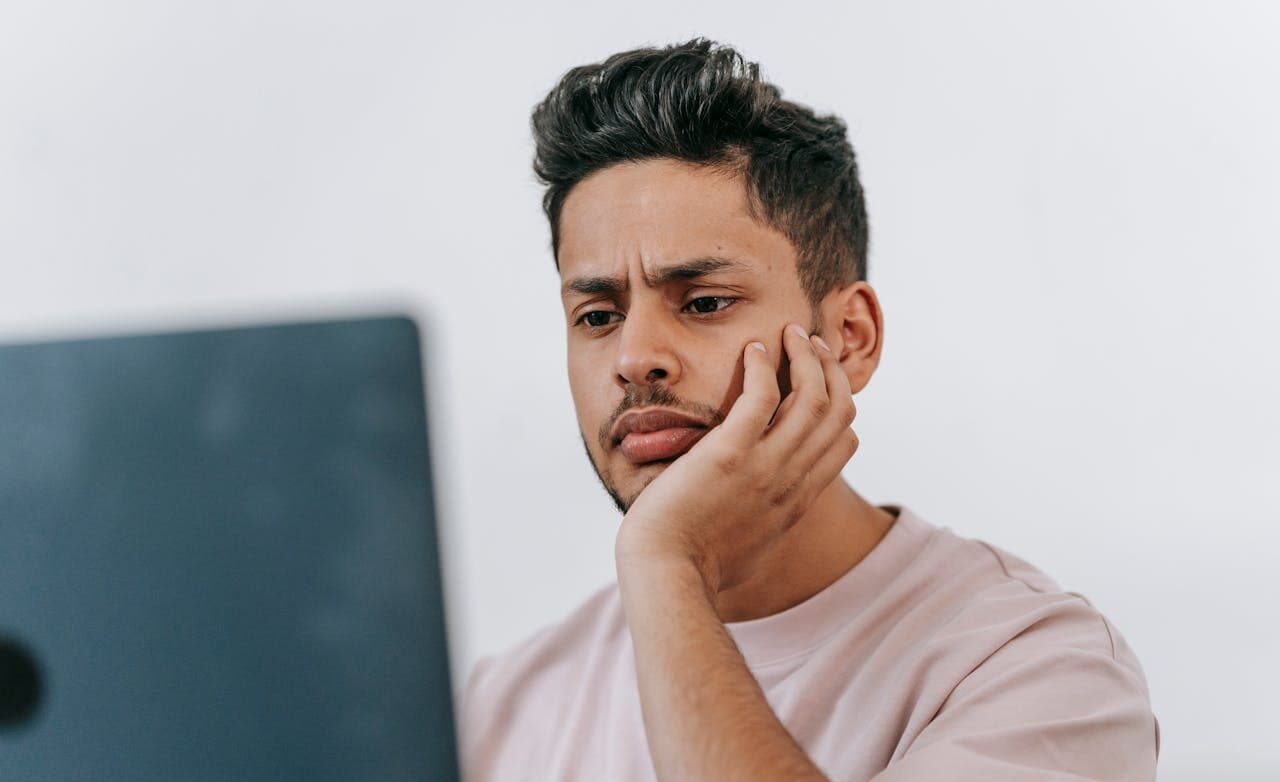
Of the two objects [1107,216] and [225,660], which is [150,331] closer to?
[225,660]

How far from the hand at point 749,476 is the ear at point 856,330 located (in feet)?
0.55

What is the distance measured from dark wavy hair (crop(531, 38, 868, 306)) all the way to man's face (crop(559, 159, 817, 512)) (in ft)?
0.09

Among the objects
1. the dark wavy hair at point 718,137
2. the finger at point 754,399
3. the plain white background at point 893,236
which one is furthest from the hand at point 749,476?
the plain white background at point 893,236

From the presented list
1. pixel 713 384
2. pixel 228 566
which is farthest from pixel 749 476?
pixel 228 566

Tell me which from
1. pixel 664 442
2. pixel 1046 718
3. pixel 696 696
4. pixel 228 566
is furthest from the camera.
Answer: pixel 664 442

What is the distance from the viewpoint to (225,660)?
0.56 meters

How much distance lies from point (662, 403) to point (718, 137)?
1.18 ft

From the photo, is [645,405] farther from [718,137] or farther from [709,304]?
[718,137]

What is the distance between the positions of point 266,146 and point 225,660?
1850 mm

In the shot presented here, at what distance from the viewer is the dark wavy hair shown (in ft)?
4.97

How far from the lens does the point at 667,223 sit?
1442mm

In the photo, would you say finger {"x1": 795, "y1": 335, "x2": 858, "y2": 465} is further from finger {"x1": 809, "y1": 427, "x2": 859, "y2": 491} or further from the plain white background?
the plain white background

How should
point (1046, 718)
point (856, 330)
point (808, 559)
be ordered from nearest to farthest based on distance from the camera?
point (1046, 718), point (808, 559), point (856, 330)

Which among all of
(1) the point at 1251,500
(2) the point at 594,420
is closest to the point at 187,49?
(2) the point at 594,420
